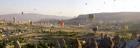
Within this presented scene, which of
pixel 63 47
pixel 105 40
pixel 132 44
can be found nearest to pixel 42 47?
pixel 63 47

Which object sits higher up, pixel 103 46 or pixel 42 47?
pixel 103 46

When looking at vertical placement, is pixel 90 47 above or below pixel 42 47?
above

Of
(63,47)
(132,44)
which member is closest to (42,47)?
(63,47)

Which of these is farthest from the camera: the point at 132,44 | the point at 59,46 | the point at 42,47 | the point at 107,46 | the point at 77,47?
the point at 42,47

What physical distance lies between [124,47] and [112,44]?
78 cm

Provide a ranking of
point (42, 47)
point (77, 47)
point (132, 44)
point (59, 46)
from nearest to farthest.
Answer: point (77, 47), point (132, 44), point (59, 46), point (42, 47)

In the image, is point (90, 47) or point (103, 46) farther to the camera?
point (103, 46)

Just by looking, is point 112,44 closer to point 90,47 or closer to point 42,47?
point 90,47

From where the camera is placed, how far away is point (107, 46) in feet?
62.6

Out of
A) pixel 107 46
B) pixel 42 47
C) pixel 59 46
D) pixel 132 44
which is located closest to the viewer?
pixel 132 44

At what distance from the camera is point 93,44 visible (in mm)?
16641

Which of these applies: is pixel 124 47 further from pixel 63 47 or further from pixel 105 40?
pixel 63 47

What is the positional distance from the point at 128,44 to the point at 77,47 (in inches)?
146

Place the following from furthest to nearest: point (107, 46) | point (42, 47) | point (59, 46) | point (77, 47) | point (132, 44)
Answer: point (42, 47) < point (59, 46) < point (107, 46) < point (132, 44) < point (77, 47)
